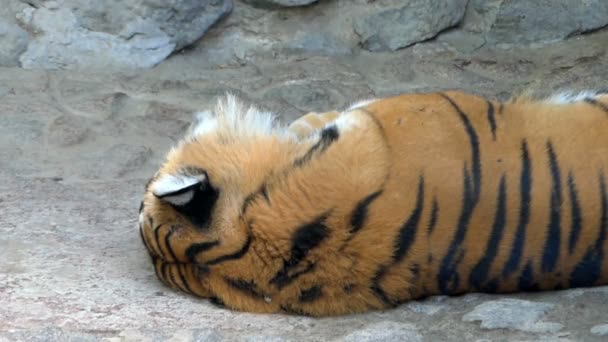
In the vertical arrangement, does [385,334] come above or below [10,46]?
above

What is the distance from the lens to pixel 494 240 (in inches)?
98.9

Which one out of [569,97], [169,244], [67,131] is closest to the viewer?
[169,244]

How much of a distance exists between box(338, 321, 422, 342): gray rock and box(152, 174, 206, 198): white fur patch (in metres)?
0.52

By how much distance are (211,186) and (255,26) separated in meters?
2.37

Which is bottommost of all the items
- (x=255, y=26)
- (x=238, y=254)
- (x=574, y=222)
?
(x=255, y=26)

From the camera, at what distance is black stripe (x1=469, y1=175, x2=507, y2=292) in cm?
251

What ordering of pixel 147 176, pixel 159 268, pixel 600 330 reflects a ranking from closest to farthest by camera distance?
pixel 600 330, pixel 159 268, pixel 147 176

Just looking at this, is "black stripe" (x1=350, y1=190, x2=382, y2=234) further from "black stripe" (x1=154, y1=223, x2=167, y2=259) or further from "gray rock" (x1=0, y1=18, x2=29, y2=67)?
"gray rock" (x1=0, y1=18, x2=29, y2=67)

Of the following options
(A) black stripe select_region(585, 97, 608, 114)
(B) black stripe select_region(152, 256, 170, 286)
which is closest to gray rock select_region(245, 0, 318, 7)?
(A) black stripe select_region(585, 97, 608, 114)

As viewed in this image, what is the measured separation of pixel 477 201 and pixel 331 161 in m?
0.37

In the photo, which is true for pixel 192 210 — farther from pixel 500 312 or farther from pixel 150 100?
pixel 150 100

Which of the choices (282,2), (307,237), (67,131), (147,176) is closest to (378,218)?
(307,237)

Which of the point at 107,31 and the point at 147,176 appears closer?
the point at 147,176

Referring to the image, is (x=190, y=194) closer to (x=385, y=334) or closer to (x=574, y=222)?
(x=385, y=334)
